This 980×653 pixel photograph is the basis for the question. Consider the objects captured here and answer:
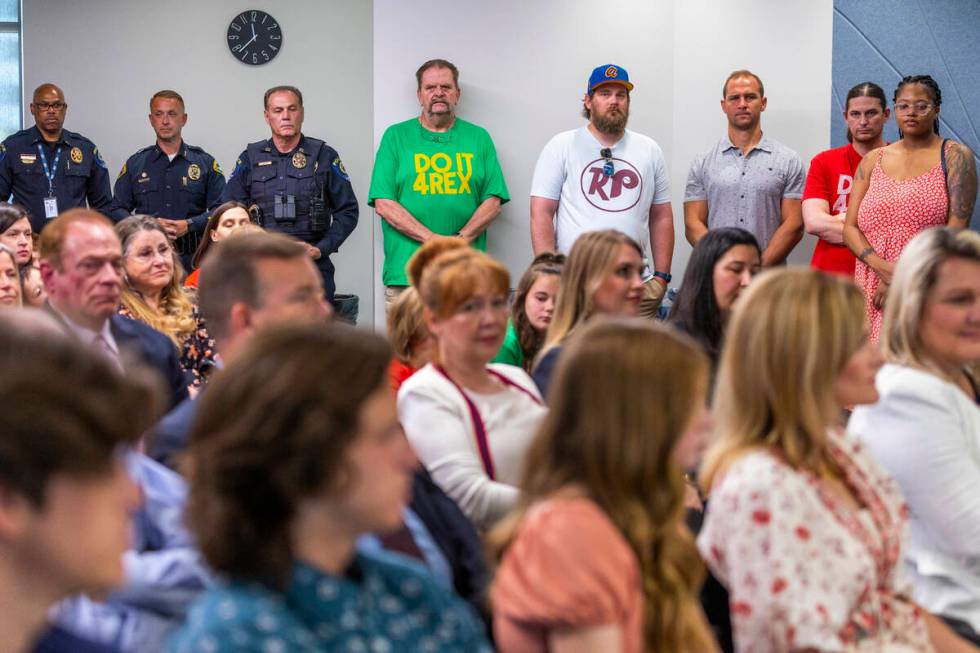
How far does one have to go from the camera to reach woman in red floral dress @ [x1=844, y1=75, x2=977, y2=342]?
5008mm

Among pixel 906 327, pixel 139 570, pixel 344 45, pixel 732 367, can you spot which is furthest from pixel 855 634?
pixel 344 45

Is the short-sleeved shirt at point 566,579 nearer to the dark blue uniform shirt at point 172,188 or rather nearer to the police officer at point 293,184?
the police officer at point 293,184

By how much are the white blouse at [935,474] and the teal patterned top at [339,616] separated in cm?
119

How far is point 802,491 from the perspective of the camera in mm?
1832

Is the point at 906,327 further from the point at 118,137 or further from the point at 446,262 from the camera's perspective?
the point at 118,137

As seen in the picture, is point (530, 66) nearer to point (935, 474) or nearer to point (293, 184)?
point (293, 184)

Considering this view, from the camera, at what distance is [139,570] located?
175 centimetres

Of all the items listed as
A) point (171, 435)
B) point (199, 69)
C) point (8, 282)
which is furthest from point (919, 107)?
point (199, 69)

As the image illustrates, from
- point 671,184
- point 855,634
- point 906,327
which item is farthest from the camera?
point 671,184

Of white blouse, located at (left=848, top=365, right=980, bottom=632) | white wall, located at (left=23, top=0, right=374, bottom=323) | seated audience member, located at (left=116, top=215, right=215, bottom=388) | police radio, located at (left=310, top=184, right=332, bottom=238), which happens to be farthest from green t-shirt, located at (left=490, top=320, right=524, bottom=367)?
white wall, located at (left=23, top=0, right=374, bottom=323)

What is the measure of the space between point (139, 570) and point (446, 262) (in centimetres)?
115

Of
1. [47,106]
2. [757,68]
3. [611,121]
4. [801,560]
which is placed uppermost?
[757,68]

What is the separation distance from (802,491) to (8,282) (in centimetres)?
255

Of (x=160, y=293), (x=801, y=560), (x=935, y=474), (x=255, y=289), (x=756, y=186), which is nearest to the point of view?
(x=801, y=560)
